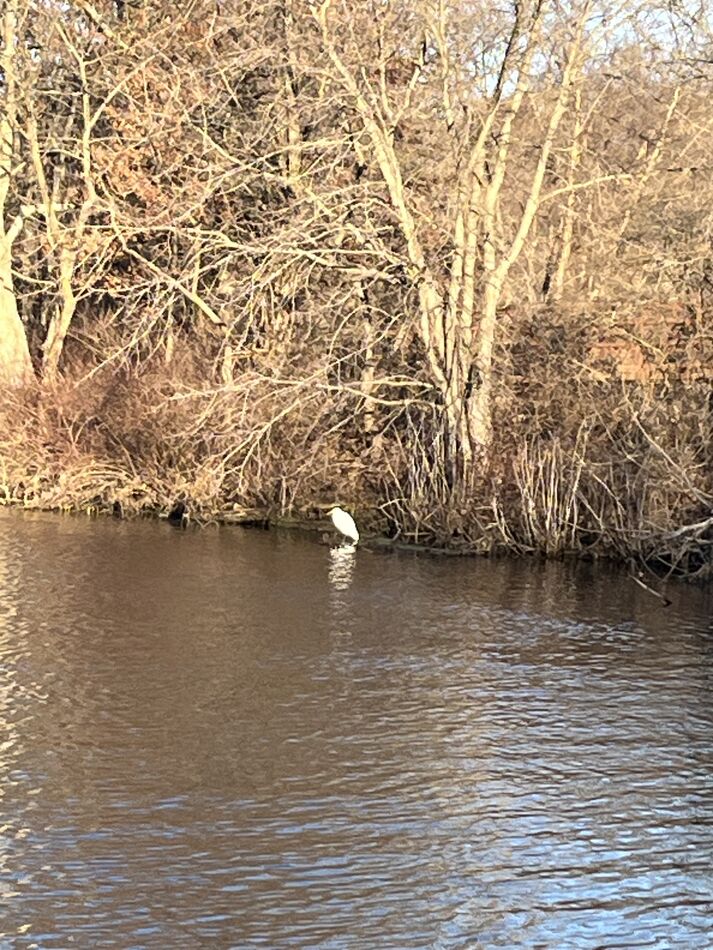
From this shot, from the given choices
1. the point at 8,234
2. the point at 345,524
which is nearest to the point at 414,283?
the point at 345,524

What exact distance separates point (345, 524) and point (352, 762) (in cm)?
814

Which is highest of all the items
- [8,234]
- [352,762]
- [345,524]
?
[8,234]

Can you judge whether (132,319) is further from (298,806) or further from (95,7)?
(298,806)

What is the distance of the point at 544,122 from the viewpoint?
1794 cm

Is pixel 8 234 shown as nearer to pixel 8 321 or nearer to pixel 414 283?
pixel 8 321

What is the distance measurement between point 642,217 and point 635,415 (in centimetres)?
375

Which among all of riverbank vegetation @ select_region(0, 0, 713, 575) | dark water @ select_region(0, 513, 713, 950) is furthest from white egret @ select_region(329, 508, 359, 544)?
dark water @ select_region(0, 513, 713, 950)

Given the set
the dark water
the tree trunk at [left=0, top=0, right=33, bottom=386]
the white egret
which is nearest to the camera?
the dark water

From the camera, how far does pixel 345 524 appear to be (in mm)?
16734

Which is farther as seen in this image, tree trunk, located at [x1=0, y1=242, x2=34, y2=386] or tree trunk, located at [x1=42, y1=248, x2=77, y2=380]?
tree trunk, located at [x1=0, y1=242, x2=34, y2=386]

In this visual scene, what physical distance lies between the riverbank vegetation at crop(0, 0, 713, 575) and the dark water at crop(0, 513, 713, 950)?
2.00 metres

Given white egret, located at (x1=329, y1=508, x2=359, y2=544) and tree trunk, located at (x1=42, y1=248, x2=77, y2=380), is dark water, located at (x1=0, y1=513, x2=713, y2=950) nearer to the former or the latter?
white egret, located at (x1=329, y1=508, x2=359, y2=544)

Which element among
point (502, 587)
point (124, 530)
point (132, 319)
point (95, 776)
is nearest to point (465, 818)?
point (95, 776)

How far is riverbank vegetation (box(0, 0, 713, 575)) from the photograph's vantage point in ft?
52.4
